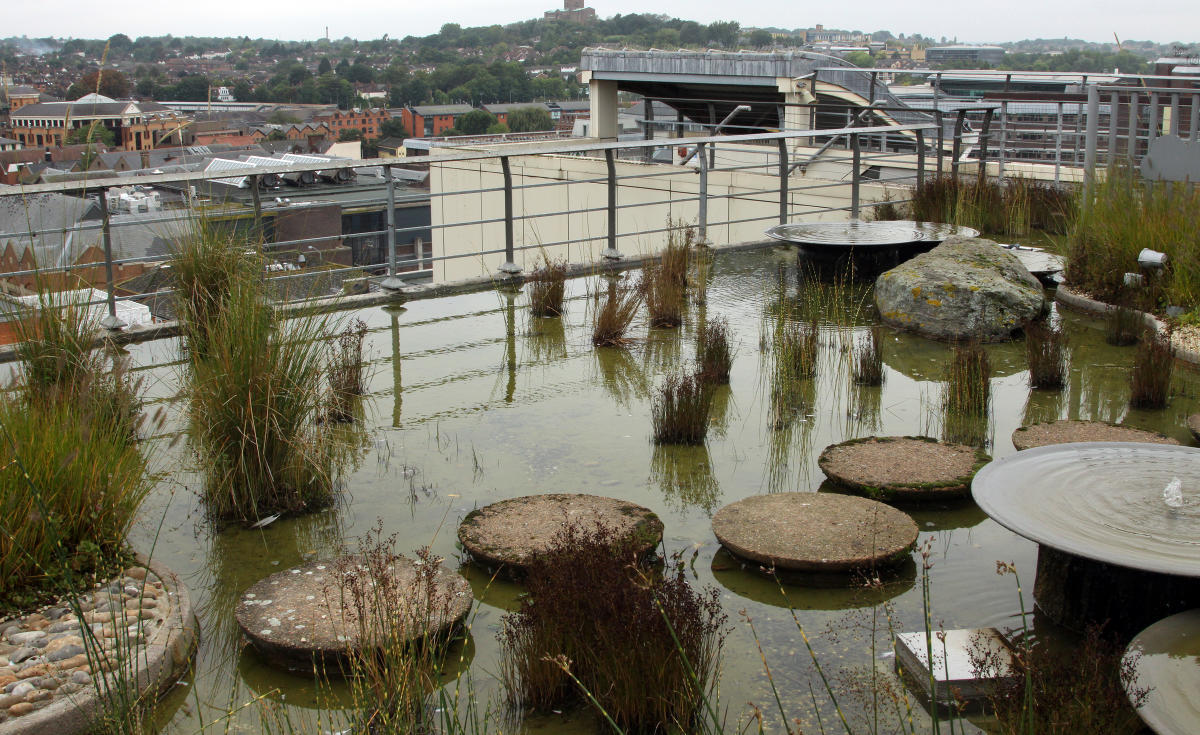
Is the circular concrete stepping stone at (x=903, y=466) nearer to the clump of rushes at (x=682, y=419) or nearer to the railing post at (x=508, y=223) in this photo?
the clump of rushes at (x=682, y=419)

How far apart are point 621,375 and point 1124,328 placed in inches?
129

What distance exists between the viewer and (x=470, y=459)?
512cm

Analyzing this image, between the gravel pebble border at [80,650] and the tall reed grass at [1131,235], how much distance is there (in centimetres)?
638

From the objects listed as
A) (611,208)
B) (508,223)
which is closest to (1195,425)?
(508,223)

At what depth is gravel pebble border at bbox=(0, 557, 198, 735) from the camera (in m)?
2.86

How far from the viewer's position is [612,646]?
9.65 feet

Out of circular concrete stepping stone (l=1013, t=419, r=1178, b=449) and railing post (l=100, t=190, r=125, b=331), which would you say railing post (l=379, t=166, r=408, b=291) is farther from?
circular concrete stepping stone (l=1013, t=419, r=1178, b=449)

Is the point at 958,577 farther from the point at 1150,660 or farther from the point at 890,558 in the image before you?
the point at 1150,660

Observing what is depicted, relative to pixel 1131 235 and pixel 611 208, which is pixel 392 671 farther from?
pixel 611 208

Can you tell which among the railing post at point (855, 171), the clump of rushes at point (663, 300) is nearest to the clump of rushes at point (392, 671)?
the clump of rushes at point (663, 300)

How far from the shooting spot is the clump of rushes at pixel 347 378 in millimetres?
5547

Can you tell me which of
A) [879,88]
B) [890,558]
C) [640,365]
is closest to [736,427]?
[640,365]

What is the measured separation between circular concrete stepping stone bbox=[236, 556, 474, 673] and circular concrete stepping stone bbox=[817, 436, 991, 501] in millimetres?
1792

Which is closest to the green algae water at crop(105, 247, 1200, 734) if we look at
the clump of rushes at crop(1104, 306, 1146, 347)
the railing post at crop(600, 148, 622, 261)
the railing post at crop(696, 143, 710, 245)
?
the clump of rushes at crop(1104, 306, 1146, 347)
